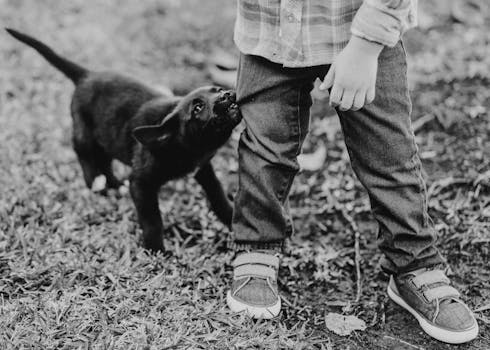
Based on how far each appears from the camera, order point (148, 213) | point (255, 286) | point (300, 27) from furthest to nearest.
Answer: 1. point (148, 213)
2. point (255, 286)
3. point (300, 27)

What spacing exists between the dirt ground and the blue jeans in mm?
420

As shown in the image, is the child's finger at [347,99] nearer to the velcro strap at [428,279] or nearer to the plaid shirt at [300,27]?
the plaid shirt at [300,27]

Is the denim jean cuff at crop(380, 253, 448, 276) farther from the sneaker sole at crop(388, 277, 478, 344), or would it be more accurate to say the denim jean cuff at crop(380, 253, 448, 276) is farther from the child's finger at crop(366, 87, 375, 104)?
the child's finger at crop(366, 87, 375, 104)

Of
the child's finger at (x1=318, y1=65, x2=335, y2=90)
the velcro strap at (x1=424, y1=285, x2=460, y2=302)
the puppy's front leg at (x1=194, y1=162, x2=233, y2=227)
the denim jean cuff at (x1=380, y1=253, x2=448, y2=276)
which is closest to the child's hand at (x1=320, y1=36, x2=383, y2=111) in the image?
the child's finger at (x1=318, y1=65, x2=335, y2=90)

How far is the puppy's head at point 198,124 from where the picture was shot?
120 inches

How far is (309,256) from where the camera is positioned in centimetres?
345

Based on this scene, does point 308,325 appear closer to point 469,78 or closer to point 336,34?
point 336,34

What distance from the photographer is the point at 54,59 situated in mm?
3949

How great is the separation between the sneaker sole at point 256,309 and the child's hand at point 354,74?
1.04 metres

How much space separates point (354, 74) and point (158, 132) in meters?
1.29

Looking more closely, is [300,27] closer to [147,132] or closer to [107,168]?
[147,132]

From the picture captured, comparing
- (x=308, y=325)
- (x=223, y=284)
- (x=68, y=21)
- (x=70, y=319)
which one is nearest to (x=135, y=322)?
(x=70, y=319)

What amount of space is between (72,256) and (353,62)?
5.95 feet

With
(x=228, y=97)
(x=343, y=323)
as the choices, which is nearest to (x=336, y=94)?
(x=228, y=97)
